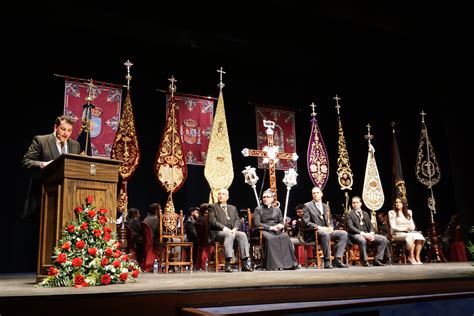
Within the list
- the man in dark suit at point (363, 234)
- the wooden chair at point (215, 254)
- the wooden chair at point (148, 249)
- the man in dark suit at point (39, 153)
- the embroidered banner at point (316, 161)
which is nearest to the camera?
the man in dark suit at point (39, 153)

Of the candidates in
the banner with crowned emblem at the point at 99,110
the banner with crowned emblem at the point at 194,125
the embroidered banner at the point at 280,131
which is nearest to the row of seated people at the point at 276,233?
the banner with crowned emblem at the point at 194,125

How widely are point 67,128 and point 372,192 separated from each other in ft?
20.4

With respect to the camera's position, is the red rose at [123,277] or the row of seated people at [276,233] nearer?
the red rose at [123,277]

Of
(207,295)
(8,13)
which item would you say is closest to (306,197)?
(8,13)

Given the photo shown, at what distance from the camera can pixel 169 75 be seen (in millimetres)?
8008

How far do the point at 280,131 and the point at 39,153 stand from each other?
543 centimetres

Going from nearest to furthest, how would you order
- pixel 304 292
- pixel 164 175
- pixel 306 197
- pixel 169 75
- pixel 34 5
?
pixel 304 292 → pixel 34 5 → pixel 164 175 → pixel 169 75 → pixel 306 197

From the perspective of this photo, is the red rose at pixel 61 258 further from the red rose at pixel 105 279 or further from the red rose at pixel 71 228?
the red rose at pixel 105 279

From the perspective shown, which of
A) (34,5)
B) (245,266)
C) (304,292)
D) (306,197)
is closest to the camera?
(304,292)

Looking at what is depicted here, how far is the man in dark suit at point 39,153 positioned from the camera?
3.29m

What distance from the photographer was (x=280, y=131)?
8.30 m

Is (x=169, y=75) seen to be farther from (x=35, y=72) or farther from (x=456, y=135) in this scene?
(x=456, y=135)

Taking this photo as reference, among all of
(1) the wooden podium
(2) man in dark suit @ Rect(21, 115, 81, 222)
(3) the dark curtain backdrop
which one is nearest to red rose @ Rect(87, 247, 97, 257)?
(1) the wooden podium

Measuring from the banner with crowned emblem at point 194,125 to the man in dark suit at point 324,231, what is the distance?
2.14m
